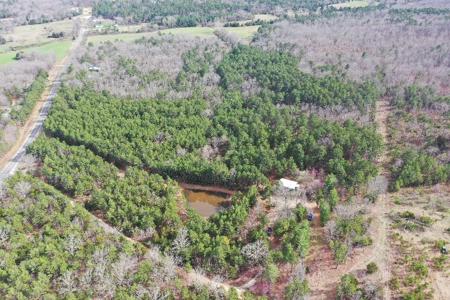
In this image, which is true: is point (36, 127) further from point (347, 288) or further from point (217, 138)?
point (347, 288)

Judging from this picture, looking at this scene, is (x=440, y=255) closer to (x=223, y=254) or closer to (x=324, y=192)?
(x=324, y=192)

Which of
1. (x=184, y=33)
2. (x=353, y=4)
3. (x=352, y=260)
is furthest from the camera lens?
(x=353, y=4)

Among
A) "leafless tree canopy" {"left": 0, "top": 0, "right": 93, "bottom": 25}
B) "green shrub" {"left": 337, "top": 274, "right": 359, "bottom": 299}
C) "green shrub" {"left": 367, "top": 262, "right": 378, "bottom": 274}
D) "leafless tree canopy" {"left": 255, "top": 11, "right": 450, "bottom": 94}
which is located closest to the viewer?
"green shrub" {"left": 337, "top": 274, "right": 359, "bottom": 299}

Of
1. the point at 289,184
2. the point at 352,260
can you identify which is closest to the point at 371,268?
the point at 352,260

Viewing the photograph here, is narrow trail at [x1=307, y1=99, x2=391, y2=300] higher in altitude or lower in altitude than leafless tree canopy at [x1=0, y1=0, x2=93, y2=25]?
lower

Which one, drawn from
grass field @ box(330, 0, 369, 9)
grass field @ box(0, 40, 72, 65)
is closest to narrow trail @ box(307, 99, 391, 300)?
grass field @ box(0, 40, 72, 65)

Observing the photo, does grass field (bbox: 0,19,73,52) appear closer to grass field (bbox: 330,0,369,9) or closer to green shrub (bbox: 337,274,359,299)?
grass field (bbox: 330,0,369,9)

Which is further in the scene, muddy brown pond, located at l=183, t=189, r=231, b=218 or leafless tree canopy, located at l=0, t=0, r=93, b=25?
leafless tree canopy, located at l=0, t=0, r=93, b=25

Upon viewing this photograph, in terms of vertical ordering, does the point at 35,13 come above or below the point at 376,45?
above
